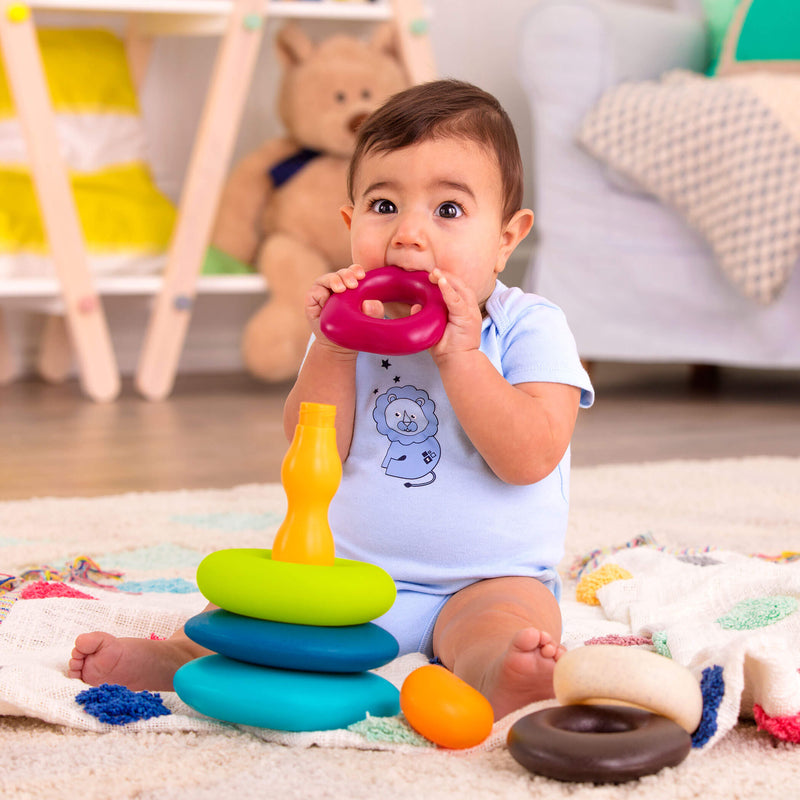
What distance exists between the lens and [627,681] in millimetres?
540

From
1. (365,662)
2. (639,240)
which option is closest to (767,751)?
(365,662)

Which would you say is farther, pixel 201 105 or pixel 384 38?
pixel 201 105

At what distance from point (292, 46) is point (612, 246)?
0.78 meters

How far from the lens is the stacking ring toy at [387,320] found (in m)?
0.68

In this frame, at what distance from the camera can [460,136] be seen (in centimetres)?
75

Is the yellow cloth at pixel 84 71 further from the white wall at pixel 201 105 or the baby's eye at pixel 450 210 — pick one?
the baby's eye at pixel 450 210

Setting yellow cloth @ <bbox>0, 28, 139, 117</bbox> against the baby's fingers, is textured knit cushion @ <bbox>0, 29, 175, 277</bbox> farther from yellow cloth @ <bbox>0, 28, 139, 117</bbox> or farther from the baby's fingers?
the baby's fingers

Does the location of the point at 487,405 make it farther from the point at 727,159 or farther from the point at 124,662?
the point at 727,159

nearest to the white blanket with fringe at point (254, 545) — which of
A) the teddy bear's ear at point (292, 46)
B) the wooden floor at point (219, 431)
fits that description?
the wooden floor at point (219, 431)

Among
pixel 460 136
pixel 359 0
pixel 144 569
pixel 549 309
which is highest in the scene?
pixel 359 0

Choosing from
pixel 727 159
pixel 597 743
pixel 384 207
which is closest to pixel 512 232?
pixel 384 207

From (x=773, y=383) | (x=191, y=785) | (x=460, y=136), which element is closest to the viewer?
(x=191, y=785)

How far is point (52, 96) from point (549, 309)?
5.60ft

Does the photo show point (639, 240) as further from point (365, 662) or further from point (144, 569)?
point (365, 662)
